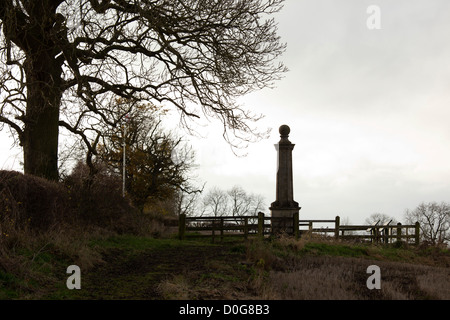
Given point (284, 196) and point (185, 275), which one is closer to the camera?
point (185, 275)

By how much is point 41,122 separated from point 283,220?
10.4 m

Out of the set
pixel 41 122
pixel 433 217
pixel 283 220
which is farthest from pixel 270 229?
pixel 433 217

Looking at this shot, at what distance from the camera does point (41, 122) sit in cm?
1438

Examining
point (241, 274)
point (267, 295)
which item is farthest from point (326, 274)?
point (267, 295)

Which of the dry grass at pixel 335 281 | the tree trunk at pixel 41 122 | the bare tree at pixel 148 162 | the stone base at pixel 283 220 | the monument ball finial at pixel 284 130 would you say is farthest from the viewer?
→ the bare tree at pixel 148 162

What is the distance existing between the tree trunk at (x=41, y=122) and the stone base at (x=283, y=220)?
9.12 metres

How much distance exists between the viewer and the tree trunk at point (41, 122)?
14.0 meters

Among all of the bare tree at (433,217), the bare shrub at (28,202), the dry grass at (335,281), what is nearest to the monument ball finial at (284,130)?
the dry grass at (335,281)

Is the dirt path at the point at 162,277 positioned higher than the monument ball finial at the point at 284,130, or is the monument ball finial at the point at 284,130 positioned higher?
the monument ball finial at the point at 284,130

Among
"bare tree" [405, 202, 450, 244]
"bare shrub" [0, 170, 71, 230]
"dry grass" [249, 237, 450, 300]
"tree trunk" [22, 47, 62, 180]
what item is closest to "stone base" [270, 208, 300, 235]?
"dry grass" [249, 237, 450, 300]

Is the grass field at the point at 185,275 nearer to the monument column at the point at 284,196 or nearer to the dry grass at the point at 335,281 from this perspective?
the dry grass at the point at 335,281

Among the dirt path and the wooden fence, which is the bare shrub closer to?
the dirt path

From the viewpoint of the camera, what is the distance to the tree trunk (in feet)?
46.0

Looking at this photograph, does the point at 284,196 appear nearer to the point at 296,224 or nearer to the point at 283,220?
the point at 283,220
